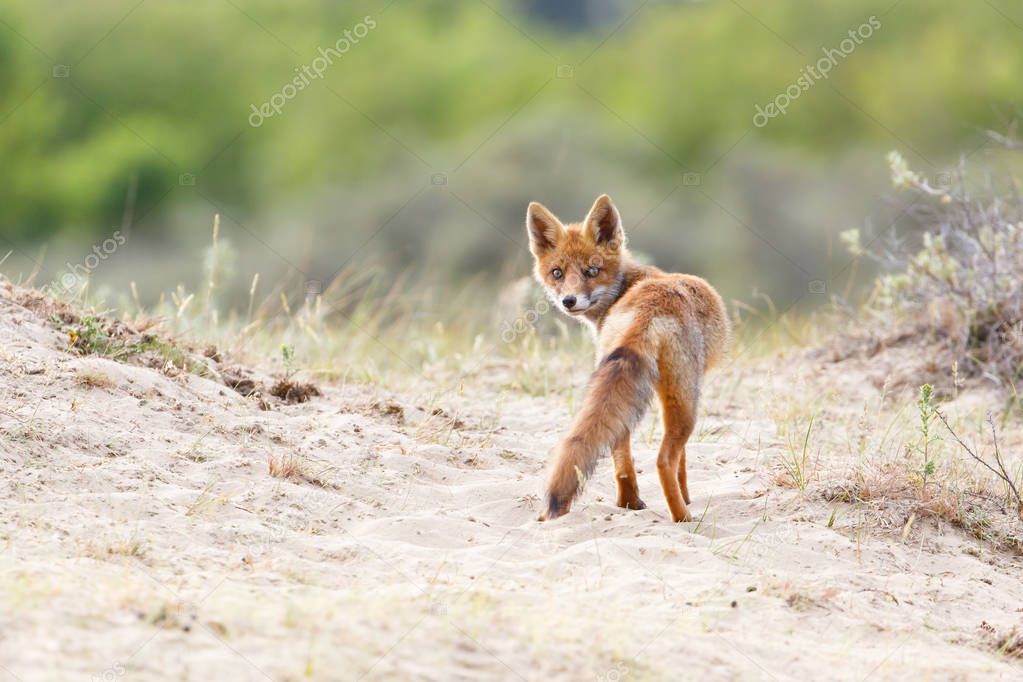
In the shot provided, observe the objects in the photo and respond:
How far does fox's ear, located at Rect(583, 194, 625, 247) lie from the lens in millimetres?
6688

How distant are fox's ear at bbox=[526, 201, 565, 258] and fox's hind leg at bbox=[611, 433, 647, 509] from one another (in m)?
1.82

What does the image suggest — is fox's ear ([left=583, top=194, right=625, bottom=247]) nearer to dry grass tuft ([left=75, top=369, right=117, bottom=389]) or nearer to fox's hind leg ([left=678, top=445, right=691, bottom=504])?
fox's hind leg ([left=678, top=445, right=691, bottom=504])

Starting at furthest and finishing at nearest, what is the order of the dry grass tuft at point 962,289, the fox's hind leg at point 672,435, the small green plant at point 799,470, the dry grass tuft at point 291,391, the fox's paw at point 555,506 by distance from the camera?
1. the dry grass tuft at point 962,289
2. the dry grass tuft at point 291,391
3. the small green plant at point 799,470
4. the fox's hind leg at point 672,435
5. the fox's paw at point 555,506

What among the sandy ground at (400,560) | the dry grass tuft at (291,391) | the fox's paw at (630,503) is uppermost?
the dry grass tuft at (291,391)

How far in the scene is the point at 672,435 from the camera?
5.28m

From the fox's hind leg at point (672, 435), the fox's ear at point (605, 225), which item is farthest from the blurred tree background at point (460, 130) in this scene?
the fox's hind leg at point (672, 435)

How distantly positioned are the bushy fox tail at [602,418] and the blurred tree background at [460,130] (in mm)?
17186

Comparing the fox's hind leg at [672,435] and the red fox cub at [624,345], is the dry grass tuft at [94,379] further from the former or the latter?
the fox's hind leg at [672,435]

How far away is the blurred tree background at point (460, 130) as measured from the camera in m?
28.4

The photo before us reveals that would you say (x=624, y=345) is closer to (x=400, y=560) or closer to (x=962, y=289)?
(x=400, y=560)

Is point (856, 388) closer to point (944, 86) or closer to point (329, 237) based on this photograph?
point (329, 237)

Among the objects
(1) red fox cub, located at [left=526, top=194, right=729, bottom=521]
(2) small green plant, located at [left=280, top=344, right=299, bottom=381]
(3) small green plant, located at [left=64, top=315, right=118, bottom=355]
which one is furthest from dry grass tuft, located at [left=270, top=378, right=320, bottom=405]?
(1) red fox cub, located at [left=526, top=194, right=729, bottom=521]

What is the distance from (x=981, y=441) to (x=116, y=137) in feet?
101

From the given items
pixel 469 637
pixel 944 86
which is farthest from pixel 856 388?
pixel 944 86
